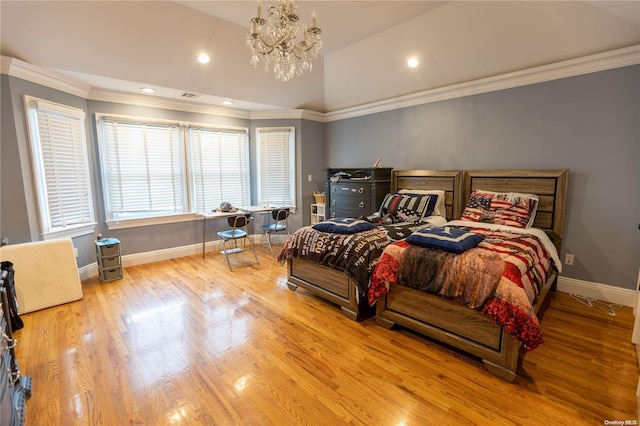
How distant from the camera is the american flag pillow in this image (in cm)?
307

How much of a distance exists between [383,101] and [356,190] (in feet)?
4.86

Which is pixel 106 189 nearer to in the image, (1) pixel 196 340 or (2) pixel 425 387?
(1) pixel 196 340

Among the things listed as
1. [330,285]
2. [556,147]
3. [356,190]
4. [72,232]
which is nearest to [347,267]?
[330,285]

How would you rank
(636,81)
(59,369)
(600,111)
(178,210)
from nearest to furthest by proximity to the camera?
(59,369) → (636,81) → (600,111) → (178,210)

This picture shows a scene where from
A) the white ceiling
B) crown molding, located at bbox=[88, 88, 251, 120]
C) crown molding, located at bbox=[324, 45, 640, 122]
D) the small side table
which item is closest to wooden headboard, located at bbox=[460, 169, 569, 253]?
crown molding, located at bbox=[324, 45, 640, 122]

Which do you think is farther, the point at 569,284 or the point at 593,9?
the point at 569,284

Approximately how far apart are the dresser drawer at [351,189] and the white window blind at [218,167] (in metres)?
1.78

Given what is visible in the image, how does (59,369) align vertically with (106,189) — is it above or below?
below

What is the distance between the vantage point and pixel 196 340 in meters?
2.41

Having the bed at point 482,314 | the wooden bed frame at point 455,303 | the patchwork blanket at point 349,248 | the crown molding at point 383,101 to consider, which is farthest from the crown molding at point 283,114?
the bed at point 482,314

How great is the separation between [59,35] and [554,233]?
5.32m

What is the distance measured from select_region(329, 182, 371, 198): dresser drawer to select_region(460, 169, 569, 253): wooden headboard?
159 centimetres

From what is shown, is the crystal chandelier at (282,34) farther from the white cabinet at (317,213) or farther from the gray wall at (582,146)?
the white cabinet at (317,213)

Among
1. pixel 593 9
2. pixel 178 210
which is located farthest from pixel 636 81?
pixel 178 210
